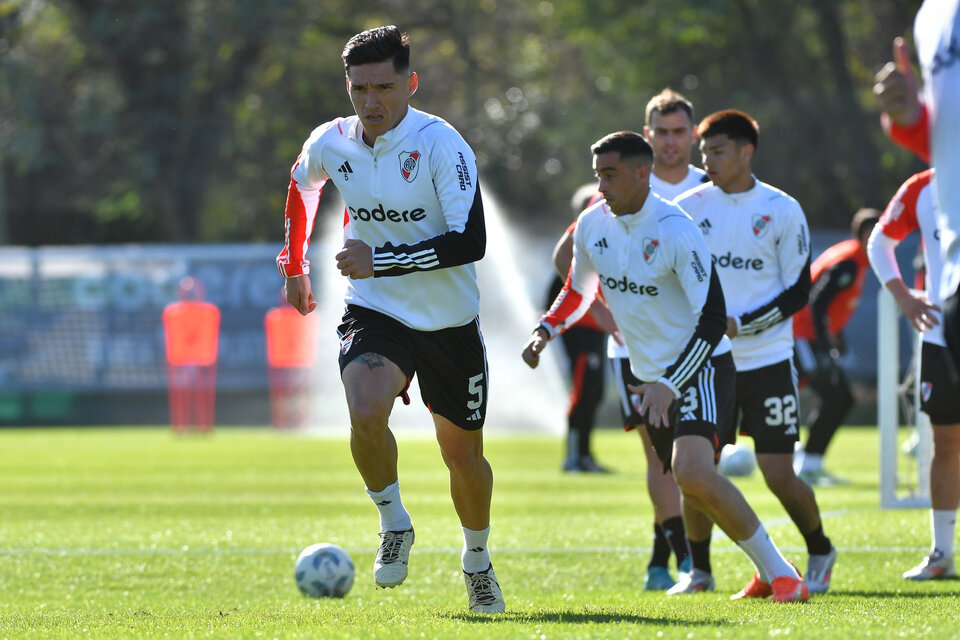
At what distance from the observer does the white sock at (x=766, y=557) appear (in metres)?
6.64

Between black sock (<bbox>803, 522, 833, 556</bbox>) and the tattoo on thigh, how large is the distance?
2.52m

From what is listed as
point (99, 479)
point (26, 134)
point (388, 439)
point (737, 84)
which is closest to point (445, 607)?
point (388, 439)

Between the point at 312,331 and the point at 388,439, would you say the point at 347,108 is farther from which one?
the point at 388,439

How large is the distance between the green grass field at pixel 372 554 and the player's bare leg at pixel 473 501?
18 centimetres

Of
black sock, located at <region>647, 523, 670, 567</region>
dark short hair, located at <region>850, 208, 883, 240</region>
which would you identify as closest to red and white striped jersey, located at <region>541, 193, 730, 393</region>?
black sock, located at <region>647, 523, 670, 567</region>

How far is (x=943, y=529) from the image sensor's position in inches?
300

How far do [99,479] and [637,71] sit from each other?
22135mm

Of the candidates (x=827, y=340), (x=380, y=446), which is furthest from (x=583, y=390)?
(x=380, y=446)

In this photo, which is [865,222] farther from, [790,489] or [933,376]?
[790,489]

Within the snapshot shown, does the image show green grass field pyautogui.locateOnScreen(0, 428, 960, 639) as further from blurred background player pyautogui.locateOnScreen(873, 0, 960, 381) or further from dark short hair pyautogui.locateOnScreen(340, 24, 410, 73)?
dark short hair pyautogui.locateOnScreen(340, 24, 410, 73)

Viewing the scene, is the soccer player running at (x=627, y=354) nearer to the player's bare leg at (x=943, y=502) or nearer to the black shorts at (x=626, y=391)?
the black shorts at (x=626, y=391)

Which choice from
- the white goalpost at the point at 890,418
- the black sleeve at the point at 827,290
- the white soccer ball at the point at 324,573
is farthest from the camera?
the black sleeve at the point at 827,290

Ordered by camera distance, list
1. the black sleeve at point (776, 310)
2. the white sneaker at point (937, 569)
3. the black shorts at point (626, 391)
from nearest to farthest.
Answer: the black sleeve at point (776, 310) < the white sneaker at point (937, 569) < the black shorts at point (626, 391)

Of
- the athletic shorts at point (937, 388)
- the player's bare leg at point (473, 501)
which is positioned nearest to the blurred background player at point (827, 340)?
the athletic shorts at point (937, 388)
